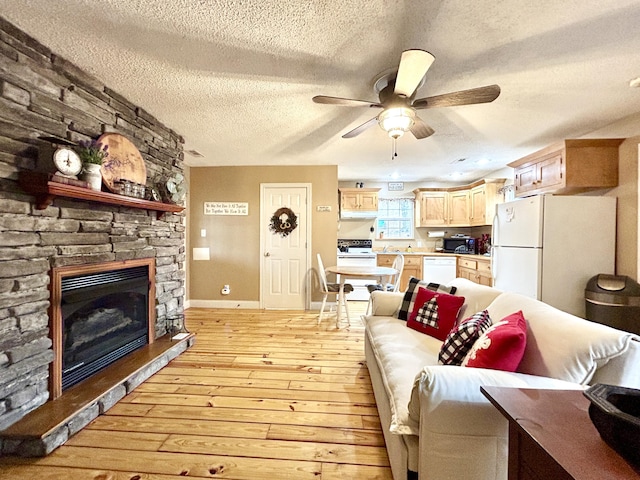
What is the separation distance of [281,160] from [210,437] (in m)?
3.50

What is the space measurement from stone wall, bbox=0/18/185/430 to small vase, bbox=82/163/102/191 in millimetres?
213

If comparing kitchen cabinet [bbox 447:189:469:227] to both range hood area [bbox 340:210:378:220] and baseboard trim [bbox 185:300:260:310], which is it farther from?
baseboard trim [bbox 185:300:260:310]

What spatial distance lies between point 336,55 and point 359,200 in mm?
3752

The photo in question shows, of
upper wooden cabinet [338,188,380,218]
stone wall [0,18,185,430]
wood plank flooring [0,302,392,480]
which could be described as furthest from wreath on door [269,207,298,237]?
stone wall [0,18,185,430]

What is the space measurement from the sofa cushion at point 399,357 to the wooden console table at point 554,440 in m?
0.42

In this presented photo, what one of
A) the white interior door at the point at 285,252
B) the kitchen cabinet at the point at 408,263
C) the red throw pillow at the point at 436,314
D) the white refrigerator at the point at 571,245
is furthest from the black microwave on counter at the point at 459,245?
the red throw pillow at the point at 436,314

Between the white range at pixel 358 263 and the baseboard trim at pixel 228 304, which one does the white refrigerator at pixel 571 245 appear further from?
the baseboard trim at pixel 228 304

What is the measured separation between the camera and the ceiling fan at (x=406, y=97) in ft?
5.22

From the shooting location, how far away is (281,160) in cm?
421

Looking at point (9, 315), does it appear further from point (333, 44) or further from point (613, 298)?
point (613, 298)

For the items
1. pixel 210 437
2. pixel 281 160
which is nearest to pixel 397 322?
pixel 210 437

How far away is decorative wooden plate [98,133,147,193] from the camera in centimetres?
213

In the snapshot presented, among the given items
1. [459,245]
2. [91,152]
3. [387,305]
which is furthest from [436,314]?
[459,245]

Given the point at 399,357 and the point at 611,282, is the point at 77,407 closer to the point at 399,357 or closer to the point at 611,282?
the point at 399,357
